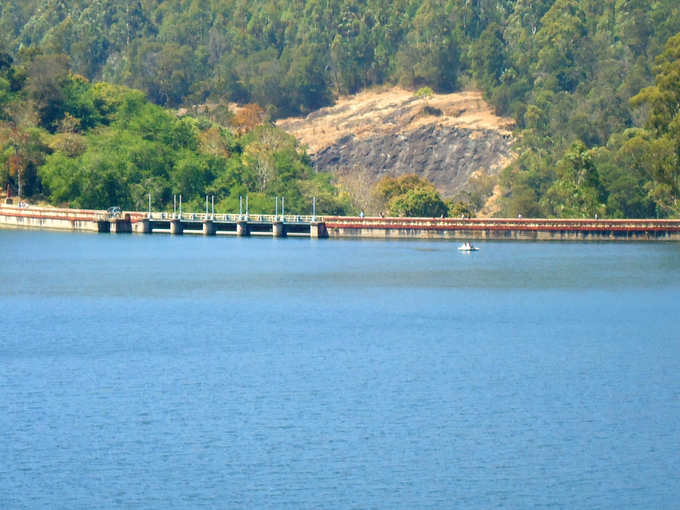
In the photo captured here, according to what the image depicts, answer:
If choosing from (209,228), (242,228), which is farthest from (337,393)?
(209,228)

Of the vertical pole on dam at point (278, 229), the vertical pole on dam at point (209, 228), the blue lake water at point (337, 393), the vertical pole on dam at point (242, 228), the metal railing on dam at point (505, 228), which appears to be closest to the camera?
the blue lake water at point (337, 393)

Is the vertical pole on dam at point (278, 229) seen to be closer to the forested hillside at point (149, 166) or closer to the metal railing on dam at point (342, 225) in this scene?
the metal railing on dam at point (342, 225)

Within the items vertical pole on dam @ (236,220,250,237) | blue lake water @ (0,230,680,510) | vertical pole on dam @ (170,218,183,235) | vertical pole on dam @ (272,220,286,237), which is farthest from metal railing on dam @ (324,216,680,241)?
blue lake water @ (0,230,680,510)

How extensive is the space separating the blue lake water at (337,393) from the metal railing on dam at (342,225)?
50.6 meters

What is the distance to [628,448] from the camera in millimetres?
43562

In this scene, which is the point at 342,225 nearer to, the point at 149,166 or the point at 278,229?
the point at 278,229

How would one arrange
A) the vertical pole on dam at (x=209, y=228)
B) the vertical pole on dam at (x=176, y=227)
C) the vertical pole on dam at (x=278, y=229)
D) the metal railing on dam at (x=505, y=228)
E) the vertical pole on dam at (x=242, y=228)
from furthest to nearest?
the vertical pole on dam at (x=209, y=228)
the vertical pole on dam at (x=176, y=227)
the vertical pole on dam at (x=242, y=228)
the vertical pole on dam at (x=278, y=229)
the metal railing on dam at (x=505, y=228)

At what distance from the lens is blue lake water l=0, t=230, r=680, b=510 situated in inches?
1545

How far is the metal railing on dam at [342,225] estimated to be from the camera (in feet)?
484

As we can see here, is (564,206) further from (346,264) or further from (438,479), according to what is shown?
(438,479)

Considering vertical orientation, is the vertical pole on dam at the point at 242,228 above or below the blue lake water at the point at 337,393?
above

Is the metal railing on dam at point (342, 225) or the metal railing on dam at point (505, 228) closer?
the metal railing on dam at point (505, 228)

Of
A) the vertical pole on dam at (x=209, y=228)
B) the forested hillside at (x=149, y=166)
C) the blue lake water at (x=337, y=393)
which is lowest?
the blue lake water at (x=337, y=393)

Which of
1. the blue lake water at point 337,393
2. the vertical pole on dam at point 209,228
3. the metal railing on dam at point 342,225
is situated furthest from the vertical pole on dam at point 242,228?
the blue lake water at point 337,393
